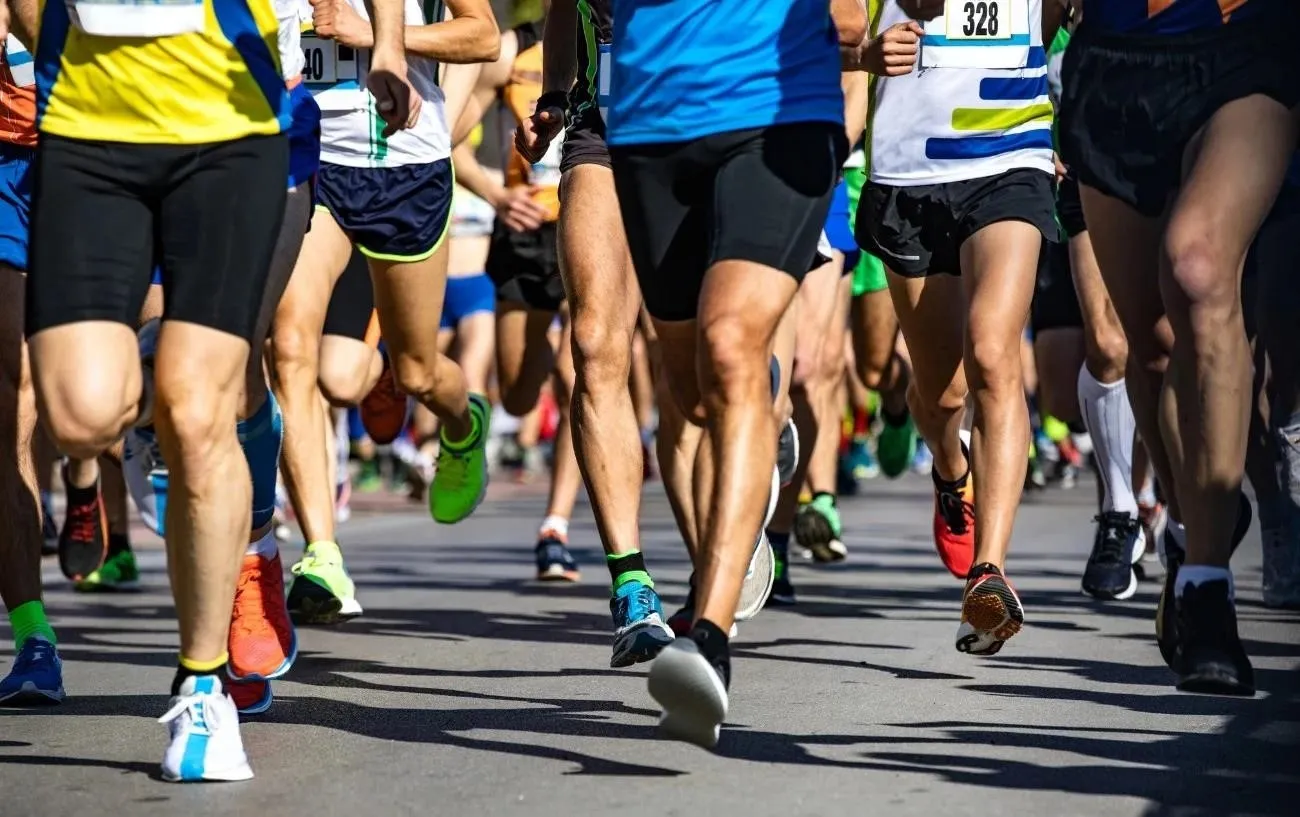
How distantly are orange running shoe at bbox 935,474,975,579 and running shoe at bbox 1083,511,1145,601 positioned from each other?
808 millimetres

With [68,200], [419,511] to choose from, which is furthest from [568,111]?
[419,511]

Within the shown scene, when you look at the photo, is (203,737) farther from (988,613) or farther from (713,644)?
(988,613)

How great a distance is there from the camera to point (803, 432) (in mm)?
8906

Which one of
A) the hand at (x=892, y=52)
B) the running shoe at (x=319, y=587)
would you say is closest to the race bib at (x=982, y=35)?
the hand at (x=892, y=52)

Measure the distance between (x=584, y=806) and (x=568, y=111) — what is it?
9.23ft

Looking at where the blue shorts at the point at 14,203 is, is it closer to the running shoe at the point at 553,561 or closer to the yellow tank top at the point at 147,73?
the yellow tank top at the point at 147,73

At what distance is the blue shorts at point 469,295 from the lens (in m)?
13.3

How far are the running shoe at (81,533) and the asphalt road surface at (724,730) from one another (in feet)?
1.03

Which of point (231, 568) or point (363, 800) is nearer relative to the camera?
point (363, 800)

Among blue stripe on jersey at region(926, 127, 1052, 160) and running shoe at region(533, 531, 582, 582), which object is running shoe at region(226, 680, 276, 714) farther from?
running shoe at region(533, 531, 582, 582)

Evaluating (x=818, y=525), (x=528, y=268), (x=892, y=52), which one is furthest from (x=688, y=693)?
(x=528, y=268)

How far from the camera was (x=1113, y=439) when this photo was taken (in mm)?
8492

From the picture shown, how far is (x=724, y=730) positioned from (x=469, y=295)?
849 cm

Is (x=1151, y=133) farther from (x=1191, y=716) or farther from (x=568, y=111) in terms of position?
(x=568, y=111)
